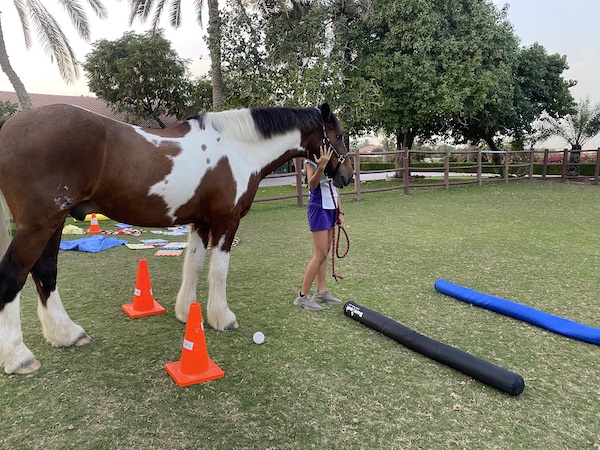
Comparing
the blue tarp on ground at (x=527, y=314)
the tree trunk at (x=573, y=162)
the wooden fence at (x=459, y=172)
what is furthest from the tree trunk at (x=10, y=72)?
the tree trunk at (x=573, y=162)

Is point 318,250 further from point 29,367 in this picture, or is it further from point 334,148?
point 29,367

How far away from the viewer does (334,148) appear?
3.54m

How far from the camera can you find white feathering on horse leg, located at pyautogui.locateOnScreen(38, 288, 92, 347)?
2904 mm

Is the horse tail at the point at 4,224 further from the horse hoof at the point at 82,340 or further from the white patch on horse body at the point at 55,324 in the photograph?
the horse hoof at the point at 82,340

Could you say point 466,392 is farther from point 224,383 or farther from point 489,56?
point 489,56

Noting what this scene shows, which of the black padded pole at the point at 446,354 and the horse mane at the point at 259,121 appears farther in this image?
the horse mane at the point at 259,121

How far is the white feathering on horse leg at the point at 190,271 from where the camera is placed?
3.42 m

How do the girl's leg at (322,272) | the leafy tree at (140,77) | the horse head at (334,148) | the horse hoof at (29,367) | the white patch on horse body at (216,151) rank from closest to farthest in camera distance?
1. the horse hoof at (29,367)
2. the white patch on horse body at (216,151)
3. the horse head at (334,148)
4. the girl's leg at (322,272)
5. the leafy tree at (140,77)

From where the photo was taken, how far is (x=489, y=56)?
52.1 ft

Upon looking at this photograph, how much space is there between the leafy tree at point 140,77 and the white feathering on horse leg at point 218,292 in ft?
68.1

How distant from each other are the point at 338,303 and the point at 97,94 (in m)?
23.6

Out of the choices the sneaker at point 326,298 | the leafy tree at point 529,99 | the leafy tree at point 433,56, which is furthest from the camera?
the leafy tree at point 529,99

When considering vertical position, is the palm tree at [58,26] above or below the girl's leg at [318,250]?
above

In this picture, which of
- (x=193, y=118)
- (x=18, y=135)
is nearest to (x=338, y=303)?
(x=193, y=118)
